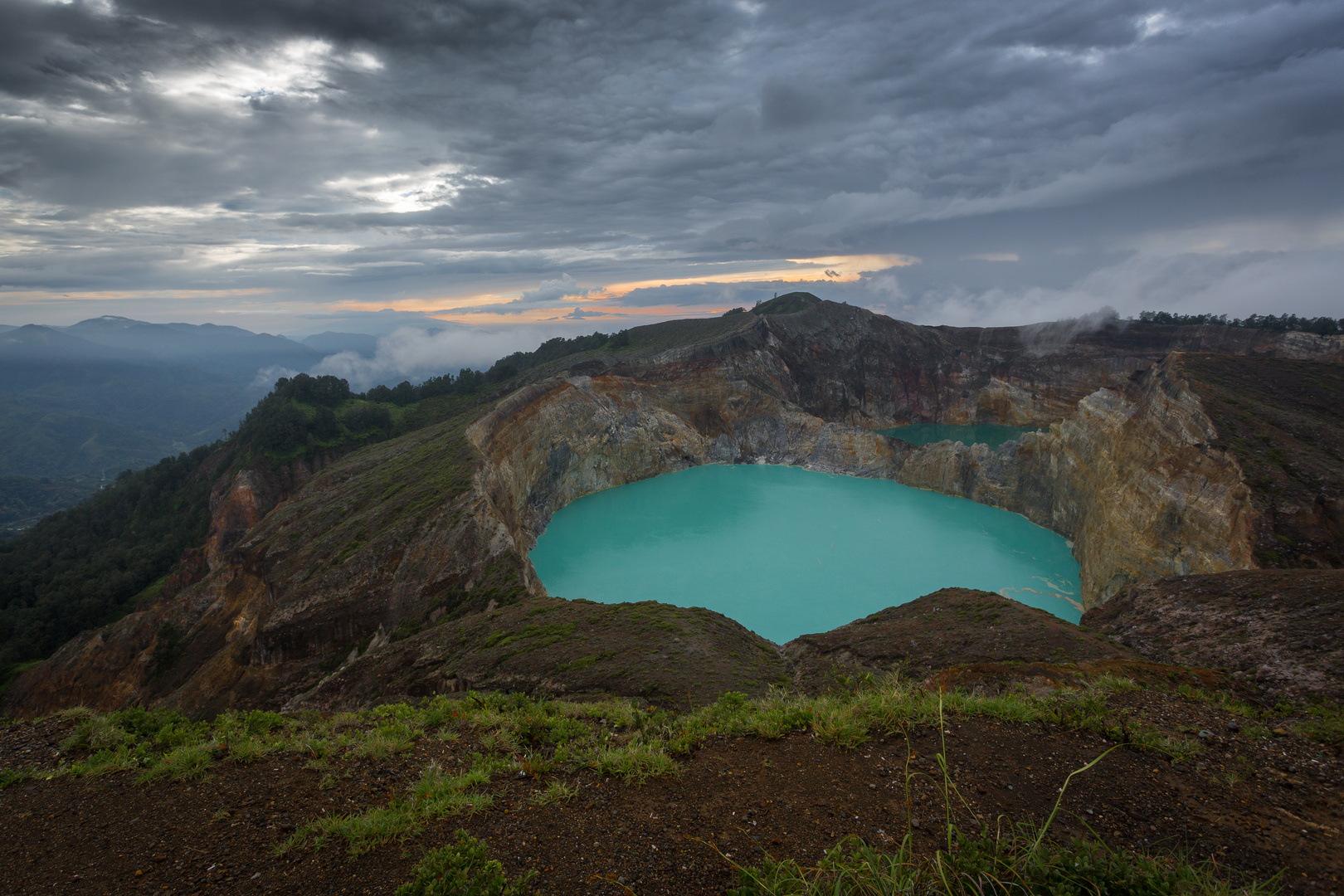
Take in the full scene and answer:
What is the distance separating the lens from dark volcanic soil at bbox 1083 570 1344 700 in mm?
8219

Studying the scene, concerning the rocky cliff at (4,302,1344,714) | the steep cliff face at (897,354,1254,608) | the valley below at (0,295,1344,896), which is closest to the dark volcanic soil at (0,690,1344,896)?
the valley below at (0,295,1344,896)

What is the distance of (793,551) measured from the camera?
29.3 m

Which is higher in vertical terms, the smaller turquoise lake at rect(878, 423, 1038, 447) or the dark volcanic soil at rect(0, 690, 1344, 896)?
the dark volcanic soil at rect(0, 690, 1344, 896)

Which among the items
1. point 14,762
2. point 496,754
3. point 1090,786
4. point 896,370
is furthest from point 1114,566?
point 896,370

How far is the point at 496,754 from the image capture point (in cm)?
558

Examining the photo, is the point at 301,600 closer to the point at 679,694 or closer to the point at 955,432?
the point at 679,694

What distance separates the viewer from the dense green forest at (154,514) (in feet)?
90.9

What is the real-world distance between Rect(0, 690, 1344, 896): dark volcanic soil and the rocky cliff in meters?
11.7

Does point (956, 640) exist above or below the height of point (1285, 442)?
below

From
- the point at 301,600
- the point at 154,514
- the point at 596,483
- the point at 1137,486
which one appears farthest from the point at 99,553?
the point at 1137,486

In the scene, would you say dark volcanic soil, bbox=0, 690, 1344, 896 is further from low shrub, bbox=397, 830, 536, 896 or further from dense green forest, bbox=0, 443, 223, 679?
dense green forest, bbox=0, 443, 223, 679

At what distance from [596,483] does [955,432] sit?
43.1 metres

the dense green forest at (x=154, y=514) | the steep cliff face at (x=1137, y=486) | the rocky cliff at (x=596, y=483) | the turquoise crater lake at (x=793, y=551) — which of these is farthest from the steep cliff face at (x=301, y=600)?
the steep cliff face at (x=1137, y=486)

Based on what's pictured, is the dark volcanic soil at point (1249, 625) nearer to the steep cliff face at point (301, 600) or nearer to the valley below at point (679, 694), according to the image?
the valley below at point (679, 694)
